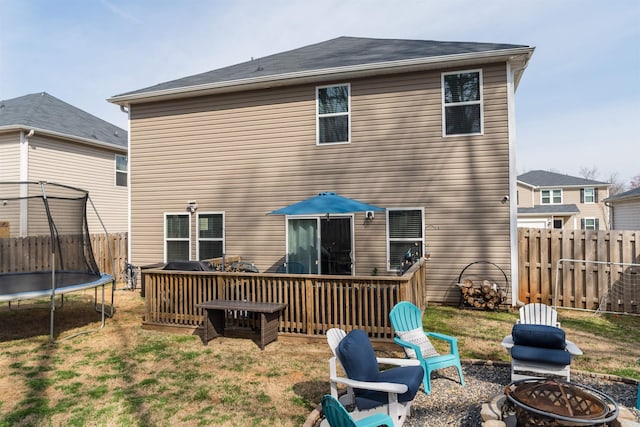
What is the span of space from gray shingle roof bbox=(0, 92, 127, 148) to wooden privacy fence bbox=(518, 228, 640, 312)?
1530 centimetres

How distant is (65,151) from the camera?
547 inches

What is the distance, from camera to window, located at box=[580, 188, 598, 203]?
1128 inches

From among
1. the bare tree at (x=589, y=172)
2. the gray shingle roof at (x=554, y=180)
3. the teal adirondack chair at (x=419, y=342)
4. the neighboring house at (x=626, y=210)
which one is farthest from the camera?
the bare tree at (x=589, y=172)

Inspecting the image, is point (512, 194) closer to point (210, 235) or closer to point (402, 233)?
point (402, 233)

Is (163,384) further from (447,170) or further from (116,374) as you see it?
(447,170)

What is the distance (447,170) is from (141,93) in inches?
329

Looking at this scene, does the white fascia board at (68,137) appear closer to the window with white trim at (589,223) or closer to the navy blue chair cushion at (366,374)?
the navy blue chair cushion at (366,374)

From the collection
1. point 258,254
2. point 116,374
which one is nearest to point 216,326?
point 116,374

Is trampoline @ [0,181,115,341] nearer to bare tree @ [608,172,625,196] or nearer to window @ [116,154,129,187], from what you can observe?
window @ [116,154,129,187]

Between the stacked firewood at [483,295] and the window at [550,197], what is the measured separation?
1016 inches

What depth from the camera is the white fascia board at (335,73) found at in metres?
7.82

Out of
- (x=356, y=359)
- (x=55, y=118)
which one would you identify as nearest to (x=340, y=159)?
(x=356, y=359)

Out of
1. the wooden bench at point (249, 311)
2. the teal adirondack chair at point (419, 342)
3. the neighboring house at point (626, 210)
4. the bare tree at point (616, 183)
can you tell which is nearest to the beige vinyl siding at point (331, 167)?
the wooden bench at point (249, 311)

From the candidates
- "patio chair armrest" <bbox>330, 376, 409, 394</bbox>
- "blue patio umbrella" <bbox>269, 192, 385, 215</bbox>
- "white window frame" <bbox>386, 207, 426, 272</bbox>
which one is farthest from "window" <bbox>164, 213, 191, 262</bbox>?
"patio chair armrest" <bbox>330, 376, 409, 394</bbox>
